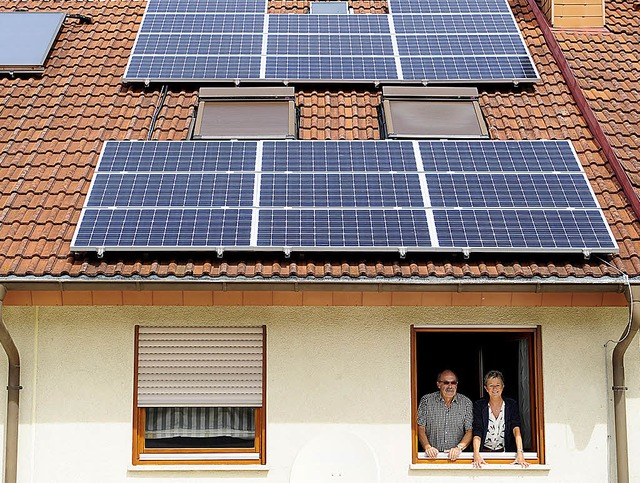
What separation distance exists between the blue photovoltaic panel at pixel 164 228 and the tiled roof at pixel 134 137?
0.65 feet

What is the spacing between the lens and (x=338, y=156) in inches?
370

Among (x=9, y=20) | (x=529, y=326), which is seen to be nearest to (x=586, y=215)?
(x=529, y=326)

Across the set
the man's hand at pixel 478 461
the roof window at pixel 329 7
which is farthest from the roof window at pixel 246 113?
the man's hand at pixel 478 461

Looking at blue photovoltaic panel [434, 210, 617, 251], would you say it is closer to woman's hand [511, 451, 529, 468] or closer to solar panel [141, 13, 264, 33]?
woman's hand [511, 451, 529, 468]

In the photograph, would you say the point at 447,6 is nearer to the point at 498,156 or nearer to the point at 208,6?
the point at 208,6

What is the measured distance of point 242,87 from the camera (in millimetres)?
11203

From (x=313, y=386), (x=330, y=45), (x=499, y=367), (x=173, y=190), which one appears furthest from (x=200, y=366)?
(x=330, y=45)

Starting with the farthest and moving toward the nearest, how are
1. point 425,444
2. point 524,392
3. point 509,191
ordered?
point 524,392 < point 509,191 < point 425,444

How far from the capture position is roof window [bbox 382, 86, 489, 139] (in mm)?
10227

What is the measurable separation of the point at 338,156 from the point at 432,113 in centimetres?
188

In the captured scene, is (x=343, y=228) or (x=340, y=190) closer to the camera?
(x=343, y=228)

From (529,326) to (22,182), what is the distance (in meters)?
5.68

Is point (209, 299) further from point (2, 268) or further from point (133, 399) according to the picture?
point (2, 268)

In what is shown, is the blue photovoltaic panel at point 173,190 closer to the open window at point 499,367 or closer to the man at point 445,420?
the open window at point 499,367
